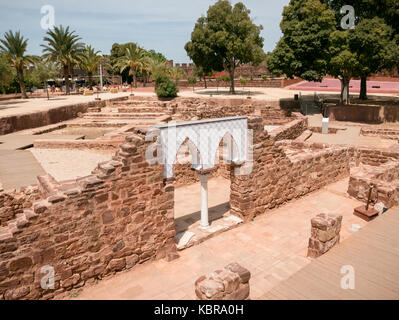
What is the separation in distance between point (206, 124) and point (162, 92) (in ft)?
94.5

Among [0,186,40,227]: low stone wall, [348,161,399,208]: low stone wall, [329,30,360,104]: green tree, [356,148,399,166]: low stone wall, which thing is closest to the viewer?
[0,186,40,227]: low stone wall

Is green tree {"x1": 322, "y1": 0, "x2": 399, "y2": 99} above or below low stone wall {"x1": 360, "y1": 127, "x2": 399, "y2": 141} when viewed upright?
above

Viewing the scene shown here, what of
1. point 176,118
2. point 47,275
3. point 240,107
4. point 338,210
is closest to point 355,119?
point 240,107

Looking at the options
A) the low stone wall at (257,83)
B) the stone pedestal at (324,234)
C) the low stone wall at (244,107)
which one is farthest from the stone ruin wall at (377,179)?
the low stone wall at (257,83)

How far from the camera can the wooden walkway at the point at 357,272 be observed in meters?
4.92

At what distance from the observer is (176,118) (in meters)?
23.1

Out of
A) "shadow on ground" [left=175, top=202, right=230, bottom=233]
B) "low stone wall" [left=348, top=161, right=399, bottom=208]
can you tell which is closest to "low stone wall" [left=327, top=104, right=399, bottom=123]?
"low stone wall" [left=348, top=161, right=399, bottom=208]

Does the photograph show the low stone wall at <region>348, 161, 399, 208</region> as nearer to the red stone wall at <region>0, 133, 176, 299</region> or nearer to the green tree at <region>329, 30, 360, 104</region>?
the red stone wall at <region>0, 133, 176, 299</region>

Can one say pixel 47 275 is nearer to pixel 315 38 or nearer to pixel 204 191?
pixel 204 191

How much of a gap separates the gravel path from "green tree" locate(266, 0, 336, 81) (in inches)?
622

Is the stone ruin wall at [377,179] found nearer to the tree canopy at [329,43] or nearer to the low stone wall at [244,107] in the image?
the tree canopy at [329,43]

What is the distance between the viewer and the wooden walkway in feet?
16.1

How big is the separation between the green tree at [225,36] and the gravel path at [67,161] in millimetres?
20253

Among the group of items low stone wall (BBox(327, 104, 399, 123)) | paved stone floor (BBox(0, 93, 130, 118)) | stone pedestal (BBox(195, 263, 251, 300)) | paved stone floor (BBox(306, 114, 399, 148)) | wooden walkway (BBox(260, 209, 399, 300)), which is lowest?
wooden walkway (BBox(260, 209, 399, 300))
